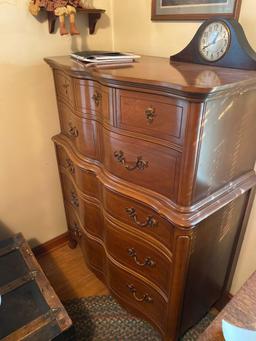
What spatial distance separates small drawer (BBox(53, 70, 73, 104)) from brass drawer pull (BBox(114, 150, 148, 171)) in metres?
0.42

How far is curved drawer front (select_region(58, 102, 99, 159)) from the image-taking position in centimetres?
119

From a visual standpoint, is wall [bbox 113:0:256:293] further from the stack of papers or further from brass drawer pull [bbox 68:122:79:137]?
brass drawer pull [bbox 68:122:79:137]

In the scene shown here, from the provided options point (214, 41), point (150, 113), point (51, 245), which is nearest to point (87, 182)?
point (150, 113)

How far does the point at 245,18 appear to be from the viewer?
1.04m

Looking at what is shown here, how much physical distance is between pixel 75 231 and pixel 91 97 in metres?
0.98

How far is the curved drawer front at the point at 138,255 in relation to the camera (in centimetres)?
110

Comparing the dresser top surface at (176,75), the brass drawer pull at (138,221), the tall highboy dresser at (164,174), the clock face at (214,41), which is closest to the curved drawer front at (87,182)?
the tall highboy dresser at (164,174)

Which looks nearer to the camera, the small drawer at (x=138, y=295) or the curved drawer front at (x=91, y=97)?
the curved drawer front at (x=91, y=97)

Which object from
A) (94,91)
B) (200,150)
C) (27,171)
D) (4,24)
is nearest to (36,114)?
(27,171)

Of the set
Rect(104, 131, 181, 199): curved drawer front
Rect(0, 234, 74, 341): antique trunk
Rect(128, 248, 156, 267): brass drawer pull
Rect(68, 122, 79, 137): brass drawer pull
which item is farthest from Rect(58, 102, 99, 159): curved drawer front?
Rect(0, 234, 74, 341): antique trunk

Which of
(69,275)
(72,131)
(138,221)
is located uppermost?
(72,131)

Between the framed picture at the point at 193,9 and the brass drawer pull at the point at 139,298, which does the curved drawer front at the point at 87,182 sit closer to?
the brass drawer pull at the point at 139,298

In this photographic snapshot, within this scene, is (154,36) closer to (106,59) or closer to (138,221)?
(106,59)

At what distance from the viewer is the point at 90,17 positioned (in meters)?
1.52
